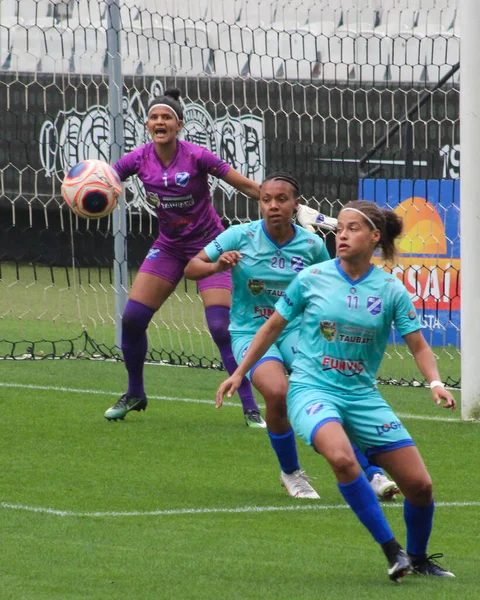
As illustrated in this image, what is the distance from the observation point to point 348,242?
523 cm

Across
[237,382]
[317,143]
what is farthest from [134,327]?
[317,143]

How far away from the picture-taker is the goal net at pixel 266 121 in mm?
12531

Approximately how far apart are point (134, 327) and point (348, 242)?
3.73 m

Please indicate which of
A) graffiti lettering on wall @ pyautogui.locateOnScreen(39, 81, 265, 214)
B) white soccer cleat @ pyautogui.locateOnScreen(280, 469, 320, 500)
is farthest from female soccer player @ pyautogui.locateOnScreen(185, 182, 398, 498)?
graffiti lettering on wall @ pyautogui.locateOnScreen(39, 81, 265, 214)

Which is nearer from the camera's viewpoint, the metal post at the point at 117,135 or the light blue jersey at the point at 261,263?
the light blue jersey at the point at 261,263

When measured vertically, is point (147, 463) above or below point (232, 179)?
below

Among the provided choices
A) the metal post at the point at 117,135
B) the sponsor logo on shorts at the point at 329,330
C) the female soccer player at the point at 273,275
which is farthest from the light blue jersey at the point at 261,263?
the metal post at the point at 117,135

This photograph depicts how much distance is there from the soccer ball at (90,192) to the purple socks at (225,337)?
1015mm

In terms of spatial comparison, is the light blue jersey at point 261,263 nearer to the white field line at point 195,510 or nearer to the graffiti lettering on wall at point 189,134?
the white field line at point 195,510

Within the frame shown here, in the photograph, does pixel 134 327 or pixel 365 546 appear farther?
pixel 134 327

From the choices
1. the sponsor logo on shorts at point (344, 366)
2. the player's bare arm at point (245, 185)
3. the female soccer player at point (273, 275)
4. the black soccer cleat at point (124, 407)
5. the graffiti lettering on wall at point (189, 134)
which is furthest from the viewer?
the graffiti lettering on wall at point (189, 134)

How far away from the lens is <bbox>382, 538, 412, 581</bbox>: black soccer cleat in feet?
15.6

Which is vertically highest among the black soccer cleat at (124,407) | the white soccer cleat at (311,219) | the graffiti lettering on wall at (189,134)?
the graffiti lettering on wall at (189,134)

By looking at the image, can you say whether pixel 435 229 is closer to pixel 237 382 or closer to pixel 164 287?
pixel 164 287
